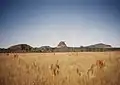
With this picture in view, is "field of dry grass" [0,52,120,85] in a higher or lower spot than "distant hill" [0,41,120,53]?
lower

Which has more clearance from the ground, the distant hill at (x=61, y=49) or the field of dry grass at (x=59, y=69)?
the distant hill at (x=61, y=49)

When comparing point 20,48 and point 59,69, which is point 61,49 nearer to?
point 59,69

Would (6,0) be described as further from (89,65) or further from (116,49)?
(116,49)

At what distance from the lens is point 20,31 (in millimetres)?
2439

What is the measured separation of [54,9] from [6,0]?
554 millimetres

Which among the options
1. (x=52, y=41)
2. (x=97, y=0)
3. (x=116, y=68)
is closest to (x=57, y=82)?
(x=52, y=41)

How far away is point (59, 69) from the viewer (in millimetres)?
2381

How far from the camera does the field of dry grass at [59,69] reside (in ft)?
7.80

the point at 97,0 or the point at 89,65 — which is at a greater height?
the point at 97,0

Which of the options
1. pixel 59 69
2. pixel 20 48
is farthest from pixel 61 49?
pixel 20 48

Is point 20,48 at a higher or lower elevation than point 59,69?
higher

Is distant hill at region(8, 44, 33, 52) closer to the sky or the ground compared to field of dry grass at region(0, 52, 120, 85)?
closer to the sky

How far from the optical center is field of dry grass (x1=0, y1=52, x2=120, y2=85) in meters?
2.38

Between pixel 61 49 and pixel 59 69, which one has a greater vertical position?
pixel 61 49
